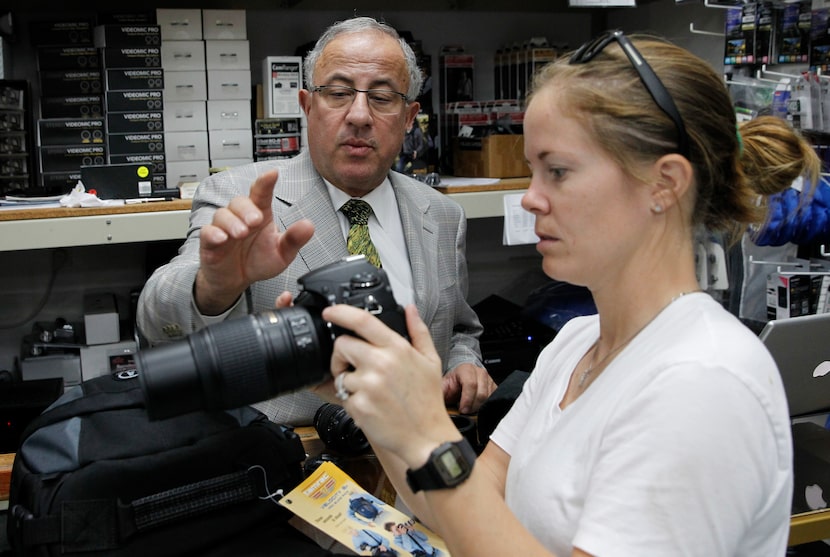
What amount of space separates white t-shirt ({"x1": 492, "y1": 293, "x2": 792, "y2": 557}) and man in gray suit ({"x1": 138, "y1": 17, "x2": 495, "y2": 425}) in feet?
2.12

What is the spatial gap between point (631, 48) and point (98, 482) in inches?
30.9

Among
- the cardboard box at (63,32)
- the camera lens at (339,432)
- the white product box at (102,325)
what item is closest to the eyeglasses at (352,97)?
the camera lens at (339,432)

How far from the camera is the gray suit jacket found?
A: 1337 mm

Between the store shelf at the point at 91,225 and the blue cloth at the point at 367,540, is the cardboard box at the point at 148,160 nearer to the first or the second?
the store shelf at the point at 91,225

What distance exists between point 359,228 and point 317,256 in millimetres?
131

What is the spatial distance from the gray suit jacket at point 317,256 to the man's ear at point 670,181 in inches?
26.5

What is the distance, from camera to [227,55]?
2.32 meters

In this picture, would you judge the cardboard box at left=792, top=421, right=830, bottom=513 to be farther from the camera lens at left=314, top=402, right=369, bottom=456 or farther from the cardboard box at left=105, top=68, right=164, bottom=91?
the cardboard box at left=105, top=68, right=164, bottom=91

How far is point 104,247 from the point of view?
265cm

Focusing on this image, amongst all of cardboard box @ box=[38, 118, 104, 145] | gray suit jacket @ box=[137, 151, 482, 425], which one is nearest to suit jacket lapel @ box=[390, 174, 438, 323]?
gray suit jacket @ box=[137, 151, 482, 425]

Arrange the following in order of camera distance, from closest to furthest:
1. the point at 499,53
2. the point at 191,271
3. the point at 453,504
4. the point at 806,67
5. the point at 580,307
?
the point at 453,504
the point at 191,271
the point at 806,67
the point at 580,307
the point at 499,53

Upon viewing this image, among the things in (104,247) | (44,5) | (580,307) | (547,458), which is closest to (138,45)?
(44,5)

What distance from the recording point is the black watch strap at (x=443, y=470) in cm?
77

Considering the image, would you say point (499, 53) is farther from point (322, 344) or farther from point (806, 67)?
point (322, 344)
